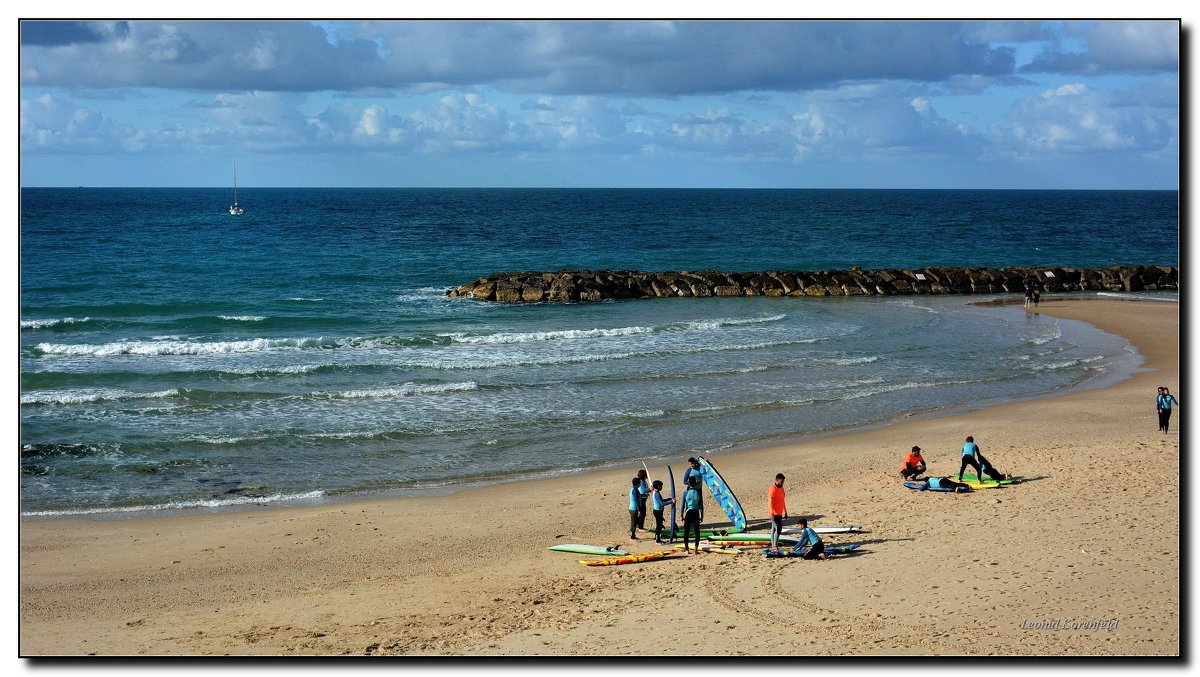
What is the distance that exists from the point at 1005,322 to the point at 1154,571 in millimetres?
30053

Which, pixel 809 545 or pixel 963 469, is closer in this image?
pixel 809 545

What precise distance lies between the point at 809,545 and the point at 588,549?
11.0 feet

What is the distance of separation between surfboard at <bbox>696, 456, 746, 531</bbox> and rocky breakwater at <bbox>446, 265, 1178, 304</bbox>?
98.2 feet

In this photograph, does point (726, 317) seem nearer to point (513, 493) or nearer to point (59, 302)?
point (513, 493)

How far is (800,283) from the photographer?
50625 mm

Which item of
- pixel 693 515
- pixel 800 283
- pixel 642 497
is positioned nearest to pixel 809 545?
pixel 693 515

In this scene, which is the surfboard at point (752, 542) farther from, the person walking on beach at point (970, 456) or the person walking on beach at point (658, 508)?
the person walking on beach at point (970, 456)

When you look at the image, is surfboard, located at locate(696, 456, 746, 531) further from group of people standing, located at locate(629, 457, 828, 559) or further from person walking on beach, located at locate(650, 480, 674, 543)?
person walking on beach, located at locate(650, 480, 674, 543)

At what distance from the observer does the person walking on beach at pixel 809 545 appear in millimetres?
14406

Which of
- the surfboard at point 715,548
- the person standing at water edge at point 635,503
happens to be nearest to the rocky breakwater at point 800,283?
the person standing at water edge at point 635,503

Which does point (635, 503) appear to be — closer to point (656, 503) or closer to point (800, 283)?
point (656, 503)

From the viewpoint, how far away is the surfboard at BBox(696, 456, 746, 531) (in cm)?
1640

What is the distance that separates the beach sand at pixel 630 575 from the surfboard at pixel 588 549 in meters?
0.20

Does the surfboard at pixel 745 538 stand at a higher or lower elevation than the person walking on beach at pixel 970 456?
lower
